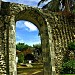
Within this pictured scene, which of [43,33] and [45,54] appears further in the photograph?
[43,33]

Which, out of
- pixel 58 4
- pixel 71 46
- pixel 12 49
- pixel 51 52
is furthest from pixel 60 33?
pixel 58 4

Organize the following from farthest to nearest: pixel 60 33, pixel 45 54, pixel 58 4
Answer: pixel 58 4
pixel 60 33
pixel 45 54

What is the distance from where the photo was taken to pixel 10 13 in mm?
13781

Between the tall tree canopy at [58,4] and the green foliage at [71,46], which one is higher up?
the tall tree canopy at [58,4]

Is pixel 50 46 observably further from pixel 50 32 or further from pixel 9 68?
pixel 9 68

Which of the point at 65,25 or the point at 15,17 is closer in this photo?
the point at 15,17

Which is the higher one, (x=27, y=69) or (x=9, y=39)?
(x=9, y=39)

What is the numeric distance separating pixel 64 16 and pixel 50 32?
2391 millimetres

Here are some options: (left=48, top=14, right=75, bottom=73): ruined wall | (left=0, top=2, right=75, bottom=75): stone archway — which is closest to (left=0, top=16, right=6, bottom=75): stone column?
(left=0, top=2, right=75, bottom=75): stone archway

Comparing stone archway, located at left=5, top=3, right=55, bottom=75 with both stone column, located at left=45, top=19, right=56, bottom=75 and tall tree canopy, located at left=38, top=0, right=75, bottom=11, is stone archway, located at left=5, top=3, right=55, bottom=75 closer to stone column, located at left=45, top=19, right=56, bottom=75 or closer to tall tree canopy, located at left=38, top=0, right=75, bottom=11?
stone column, located at left=45, top=19, right=56, bottom=75

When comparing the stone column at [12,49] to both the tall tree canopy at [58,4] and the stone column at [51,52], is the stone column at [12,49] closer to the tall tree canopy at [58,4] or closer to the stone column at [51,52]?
the stone column at [51,52]

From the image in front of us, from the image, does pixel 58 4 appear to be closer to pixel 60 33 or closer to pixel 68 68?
pixel 60 33

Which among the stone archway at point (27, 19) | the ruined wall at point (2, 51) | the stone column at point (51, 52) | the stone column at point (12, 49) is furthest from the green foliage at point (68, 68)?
the ruined wall at point (2, 51)

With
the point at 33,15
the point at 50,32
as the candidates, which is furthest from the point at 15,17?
the point at 50,32
